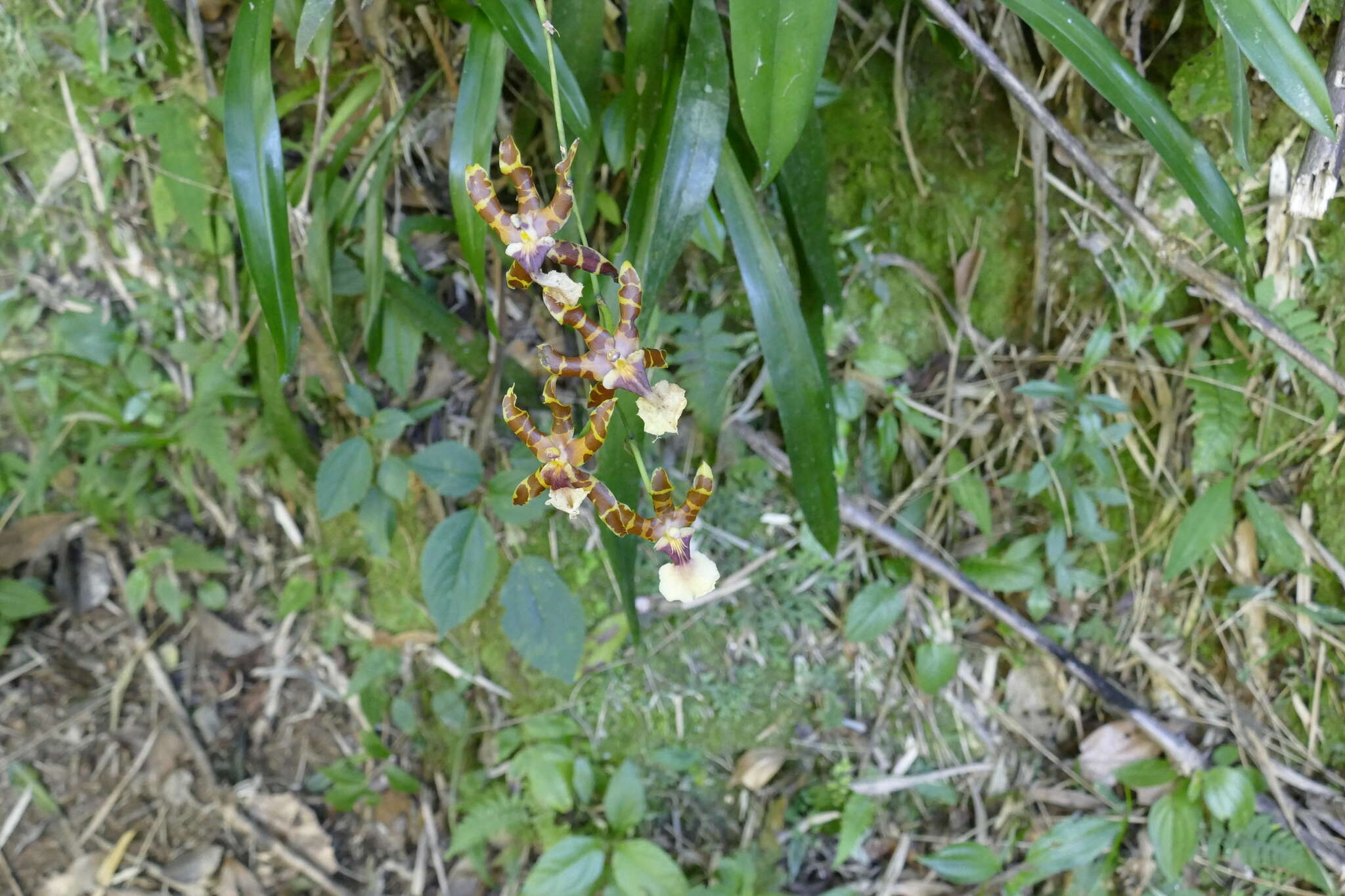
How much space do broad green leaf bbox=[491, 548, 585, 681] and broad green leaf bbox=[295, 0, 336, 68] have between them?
59 cm

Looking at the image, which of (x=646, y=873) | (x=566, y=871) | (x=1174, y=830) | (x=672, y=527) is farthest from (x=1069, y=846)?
(x=672, y=527)

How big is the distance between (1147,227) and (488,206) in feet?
2.31

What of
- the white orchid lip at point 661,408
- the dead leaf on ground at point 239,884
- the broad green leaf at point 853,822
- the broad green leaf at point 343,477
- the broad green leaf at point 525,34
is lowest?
the dead leaf on ground at point 239,884

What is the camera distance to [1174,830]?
3.38 ft

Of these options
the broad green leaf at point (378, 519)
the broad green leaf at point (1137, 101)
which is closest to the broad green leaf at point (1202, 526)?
the broad green leaf at point (1137, 101)

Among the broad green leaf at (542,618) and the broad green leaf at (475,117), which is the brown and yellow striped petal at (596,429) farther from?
the broad green leaf at (542,618)

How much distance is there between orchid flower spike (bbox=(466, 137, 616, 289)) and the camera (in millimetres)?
483

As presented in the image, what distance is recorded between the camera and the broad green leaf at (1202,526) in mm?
974

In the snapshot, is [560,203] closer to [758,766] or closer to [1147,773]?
[758,766]

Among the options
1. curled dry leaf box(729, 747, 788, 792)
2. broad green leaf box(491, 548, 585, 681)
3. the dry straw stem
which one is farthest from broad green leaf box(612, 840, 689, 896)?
the dry straw stem

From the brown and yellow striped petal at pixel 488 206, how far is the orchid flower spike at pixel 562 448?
9 centimetres

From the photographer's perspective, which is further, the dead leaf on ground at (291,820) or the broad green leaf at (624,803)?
the dead leaf on ground at (291,820)

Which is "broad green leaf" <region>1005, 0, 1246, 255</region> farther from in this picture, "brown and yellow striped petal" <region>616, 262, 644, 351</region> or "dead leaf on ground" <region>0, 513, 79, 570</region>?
"dead leaf on ground" <region>0, 513, 79, 570</region>

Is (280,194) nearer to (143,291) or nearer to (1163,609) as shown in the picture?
(143,291)
